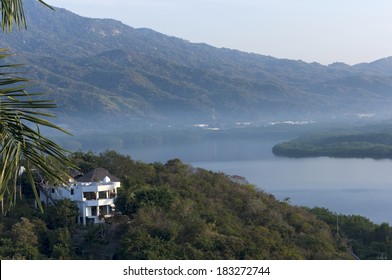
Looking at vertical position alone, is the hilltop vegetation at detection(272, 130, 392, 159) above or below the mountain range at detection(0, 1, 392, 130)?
below

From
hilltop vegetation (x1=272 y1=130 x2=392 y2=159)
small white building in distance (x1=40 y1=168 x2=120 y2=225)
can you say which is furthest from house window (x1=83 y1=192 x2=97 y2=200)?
hilltop vegetation (x1=272 y1=130 x2=392 y2=159)

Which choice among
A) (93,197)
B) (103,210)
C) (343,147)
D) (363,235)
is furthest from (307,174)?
(93,197)

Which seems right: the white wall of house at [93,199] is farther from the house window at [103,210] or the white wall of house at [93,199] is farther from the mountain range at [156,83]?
the mountain range at [156,83]

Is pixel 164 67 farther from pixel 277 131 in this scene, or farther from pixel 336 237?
pixel 336 237

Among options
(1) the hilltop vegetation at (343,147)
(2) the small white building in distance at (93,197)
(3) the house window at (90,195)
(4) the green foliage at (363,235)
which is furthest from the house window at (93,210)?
(1) the hilltop vegetation at (343,147)

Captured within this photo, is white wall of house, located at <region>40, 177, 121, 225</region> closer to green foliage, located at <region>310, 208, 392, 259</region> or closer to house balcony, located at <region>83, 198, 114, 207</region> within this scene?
house balcony, located at <region>83, 198, 114, 207</region>

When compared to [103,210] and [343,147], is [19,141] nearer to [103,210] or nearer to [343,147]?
[103,210]
